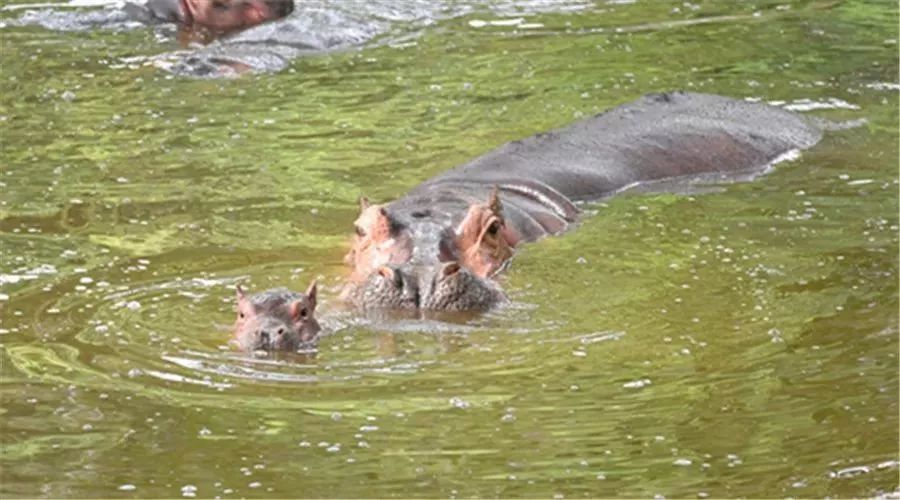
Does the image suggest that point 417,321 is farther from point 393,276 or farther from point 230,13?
point 230,13

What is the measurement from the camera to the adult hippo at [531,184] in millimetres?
8633

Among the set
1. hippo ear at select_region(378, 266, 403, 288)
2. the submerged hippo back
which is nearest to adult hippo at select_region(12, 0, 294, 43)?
the submerged hippo back

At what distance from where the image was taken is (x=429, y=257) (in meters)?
8.90

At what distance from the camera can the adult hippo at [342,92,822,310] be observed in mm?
8633

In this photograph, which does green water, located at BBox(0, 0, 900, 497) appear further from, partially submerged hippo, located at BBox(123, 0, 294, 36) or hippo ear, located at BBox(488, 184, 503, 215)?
partially submerged hippo, located at BBox(123, 0, 294, 36)

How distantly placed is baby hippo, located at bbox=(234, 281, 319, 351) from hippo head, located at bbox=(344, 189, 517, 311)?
55 cm

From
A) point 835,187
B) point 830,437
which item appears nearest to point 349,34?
point 835,187

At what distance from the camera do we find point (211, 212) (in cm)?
1068

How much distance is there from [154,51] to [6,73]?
122cm

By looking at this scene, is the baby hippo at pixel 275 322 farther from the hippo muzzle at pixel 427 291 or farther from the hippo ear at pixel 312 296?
the hippo muzzle at pixel 427 291

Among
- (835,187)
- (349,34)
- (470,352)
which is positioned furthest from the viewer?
(349,34)

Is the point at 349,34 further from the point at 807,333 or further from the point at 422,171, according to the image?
the point at 807,333

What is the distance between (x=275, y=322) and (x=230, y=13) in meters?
9.13

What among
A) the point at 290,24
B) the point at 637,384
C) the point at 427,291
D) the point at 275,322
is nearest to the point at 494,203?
the point at 427,291
